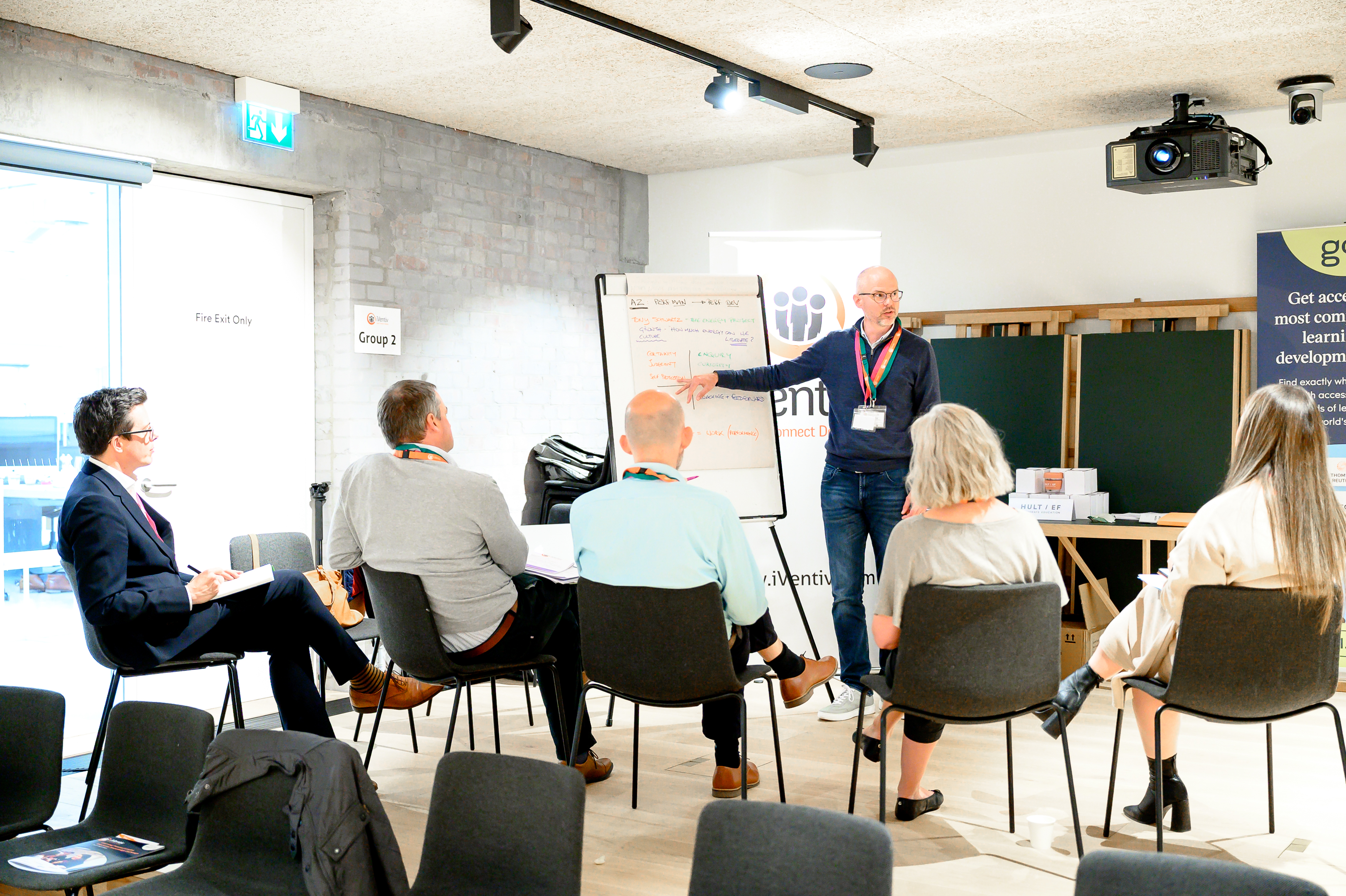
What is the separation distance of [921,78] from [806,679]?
115 inches

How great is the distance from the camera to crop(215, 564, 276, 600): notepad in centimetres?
349

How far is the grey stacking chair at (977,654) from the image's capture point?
286 cm

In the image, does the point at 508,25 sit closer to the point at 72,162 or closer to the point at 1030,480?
the point at 72,162

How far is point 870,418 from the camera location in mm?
4527

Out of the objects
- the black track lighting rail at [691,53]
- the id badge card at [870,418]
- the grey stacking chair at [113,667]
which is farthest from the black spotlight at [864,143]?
the grey stacking chair at [113,667]

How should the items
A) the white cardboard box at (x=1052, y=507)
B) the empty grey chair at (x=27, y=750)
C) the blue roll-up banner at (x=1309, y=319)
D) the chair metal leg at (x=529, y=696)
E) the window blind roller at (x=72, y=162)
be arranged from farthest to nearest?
1. the white cardboard box at (x=1052, y=507)
2. the blue roll-up banner at (x=1309, y=319)
3. the chair metal leg at (x=529, y=696)
4. the window blind roller at (x=72, y=162)
5. the empty grey chair at (x=27, y=750)

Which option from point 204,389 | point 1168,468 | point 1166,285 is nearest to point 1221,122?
point 1166,285

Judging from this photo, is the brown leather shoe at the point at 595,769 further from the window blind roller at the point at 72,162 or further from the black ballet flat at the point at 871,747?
the window blind roller at the point at 72,162

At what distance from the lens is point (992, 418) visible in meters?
6.45

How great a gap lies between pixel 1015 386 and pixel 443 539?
390cm

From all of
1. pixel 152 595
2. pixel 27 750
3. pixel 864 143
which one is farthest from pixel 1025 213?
pixel 27 750

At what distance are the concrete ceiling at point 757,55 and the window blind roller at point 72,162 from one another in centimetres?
44

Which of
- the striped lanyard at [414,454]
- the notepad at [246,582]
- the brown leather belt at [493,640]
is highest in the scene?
the striped lanyard at [414,454]

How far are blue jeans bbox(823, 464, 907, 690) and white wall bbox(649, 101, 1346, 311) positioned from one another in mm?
2444
